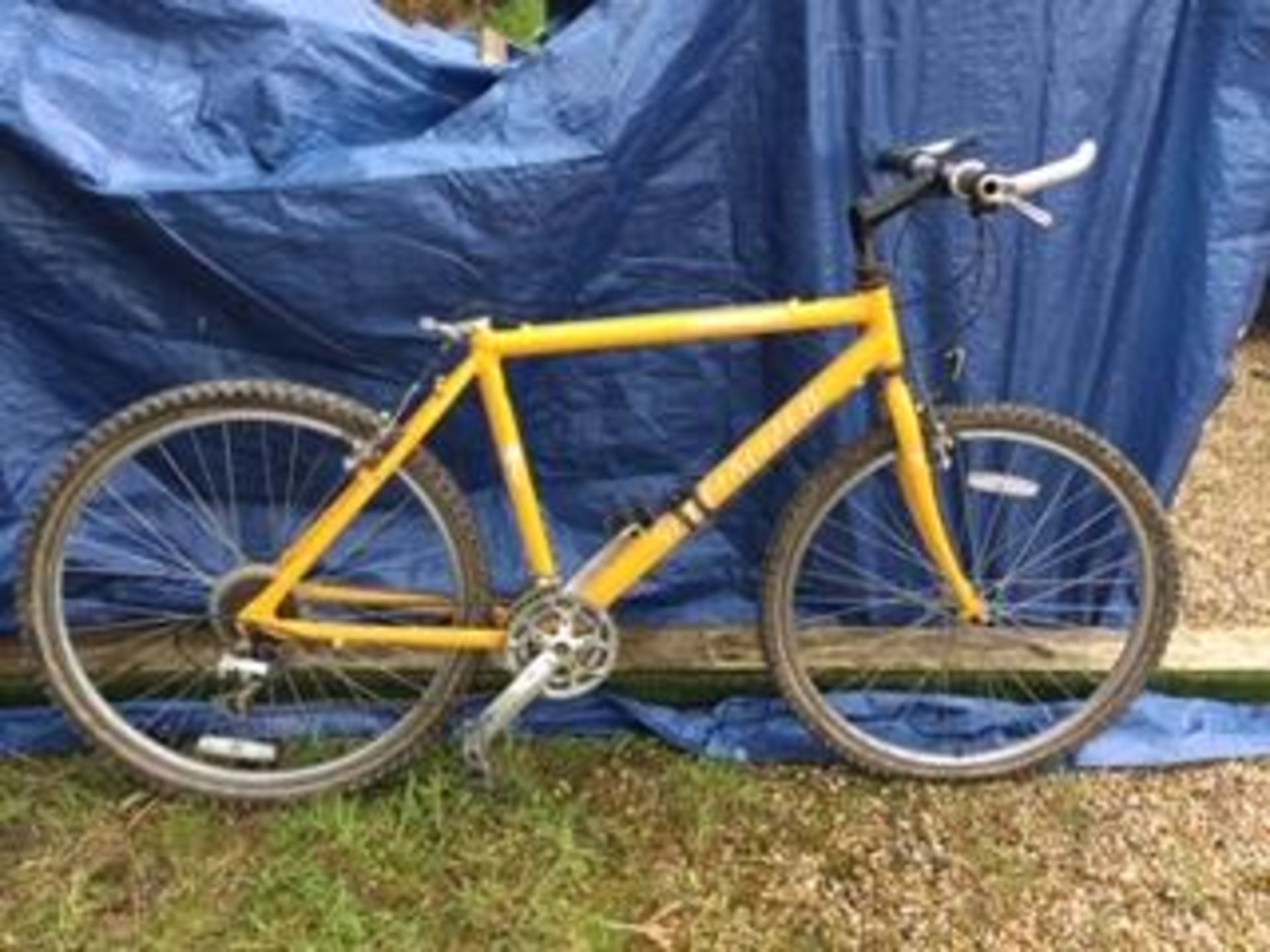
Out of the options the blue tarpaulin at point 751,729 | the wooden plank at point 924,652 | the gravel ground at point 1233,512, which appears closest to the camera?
→ the blue tarpaulin at point 751,729

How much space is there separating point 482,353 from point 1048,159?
51.9 inches

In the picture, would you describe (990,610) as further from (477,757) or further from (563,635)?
(477,757)

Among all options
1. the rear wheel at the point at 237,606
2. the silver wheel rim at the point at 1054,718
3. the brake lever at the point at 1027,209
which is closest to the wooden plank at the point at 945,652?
the silver wheel rim at the point at 1054,718

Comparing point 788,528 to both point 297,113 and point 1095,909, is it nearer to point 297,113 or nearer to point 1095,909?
point 1095,909

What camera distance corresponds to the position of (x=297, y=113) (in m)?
3.54

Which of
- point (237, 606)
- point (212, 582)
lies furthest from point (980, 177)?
point (212, 582)

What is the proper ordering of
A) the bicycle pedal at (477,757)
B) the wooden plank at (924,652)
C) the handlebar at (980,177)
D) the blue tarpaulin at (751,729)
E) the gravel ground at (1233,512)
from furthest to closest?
the gravel ground at (1233,512) < the wooden plank at (924,652) < the blue tarpaulin at (751,729) < the bicycle pedal at (477,757) < the handlebar at (980,177)

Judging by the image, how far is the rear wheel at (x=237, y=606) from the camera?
11.2ft

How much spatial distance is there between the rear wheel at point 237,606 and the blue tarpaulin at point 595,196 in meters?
0.19

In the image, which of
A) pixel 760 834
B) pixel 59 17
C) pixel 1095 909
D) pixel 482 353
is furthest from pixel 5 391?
pixel 1095 909

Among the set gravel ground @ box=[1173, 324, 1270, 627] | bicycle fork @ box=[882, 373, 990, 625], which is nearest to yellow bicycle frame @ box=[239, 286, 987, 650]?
bicycle fork @ box=[882, 373, 990, 625]

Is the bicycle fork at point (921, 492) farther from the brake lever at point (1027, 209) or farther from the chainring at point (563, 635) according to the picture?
the chainring at point (563, 635)

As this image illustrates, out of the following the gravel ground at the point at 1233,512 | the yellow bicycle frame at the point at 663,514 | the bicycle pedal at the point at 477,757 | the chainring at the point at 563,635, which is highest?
the yellow bicycle frame at the point at 663,514

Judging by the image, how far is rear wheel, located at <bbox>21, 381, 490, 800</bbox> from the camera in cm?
343
